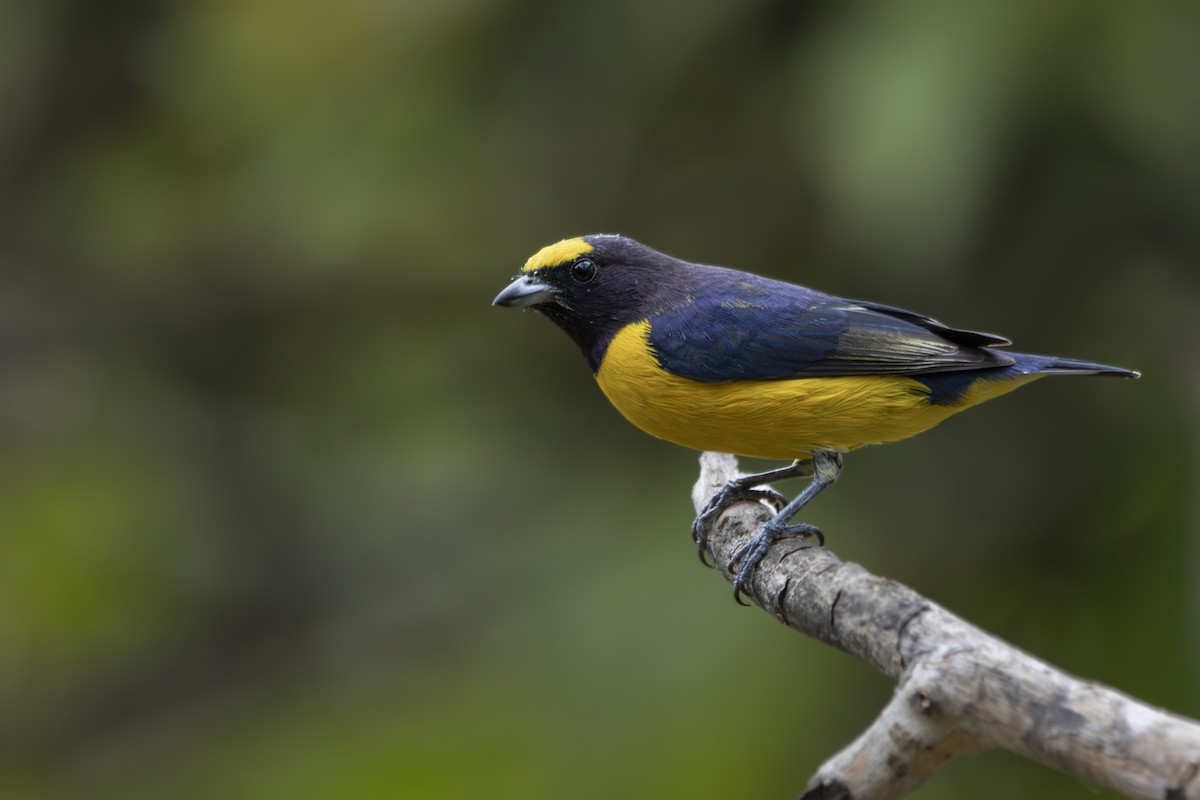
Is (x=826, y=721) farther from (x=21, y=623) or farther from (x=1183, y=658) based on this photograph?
(x=21, y=623)

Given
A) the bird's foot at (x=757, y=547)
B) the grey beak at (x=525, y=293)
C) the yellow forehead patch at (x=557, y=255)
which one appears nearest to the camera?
the bird's foot at (x=757, y=547)

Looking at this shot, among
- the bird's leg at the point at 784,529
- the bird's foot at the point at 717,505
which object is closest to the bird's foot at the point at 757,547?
the bird's leg at the point at 784,529

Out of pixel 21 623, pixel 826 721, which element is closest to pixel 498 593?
pixel 826 721

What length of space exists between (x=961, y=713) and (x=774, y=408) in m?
1.98

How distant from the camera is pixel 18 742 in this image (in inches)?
340

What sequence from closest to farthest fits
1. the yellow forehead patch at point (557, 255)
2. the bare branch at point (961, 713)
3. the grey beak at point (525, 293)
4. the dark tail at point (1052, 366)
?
the bare branch at point (961, 713), the dark tail at point (1052, 366), the grey beak at point (525, 293), the yellow forehead patch at point (557, 255)

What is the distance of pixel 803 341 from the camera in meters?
4.79

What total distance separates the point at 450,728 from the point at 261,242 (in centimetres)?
321

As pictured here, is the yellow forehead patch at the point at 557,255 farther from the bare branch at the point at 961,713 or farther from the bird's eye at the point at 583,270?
the bare branch at the point at 961,713

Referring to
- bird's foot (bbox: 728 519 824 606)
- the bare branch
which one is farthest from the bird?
the bare branch

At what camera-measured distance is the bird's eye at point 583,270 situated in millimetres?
5164

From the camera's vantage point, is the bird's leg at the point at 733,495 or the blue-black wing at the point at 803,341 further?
the bird's leg at the point at 733,495

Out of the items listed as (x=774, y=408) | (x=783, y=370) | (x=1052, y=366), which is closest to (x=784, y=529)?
(x=774, y=408)

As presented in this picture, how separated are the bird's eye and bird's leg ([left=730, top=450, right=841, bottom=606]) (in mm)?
1120
